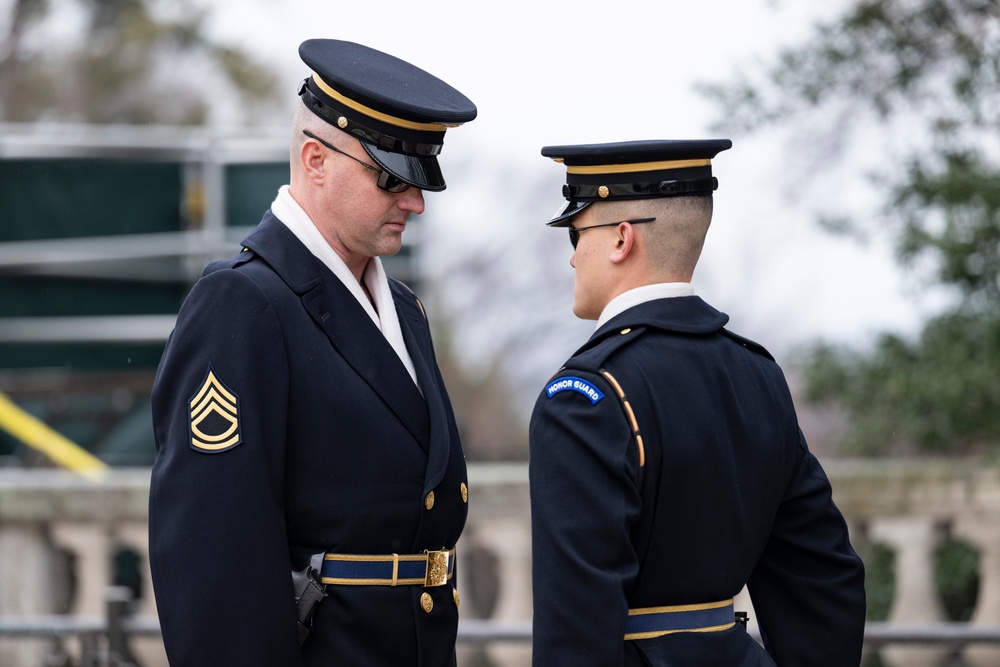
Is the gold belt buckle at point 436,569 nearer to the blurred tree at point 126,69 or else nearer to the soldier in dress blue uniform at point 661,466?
the soldier in dress blue uniform at point 661,466

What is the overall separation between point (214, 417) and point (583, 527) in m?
0.81

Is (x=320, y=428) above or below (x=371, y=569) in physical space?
above

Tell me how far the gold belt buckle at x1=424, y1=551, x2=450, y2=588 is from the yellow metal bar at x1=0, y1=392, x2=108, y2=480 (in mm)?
4617

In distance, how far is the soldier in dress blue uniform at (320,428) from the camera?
278 cm

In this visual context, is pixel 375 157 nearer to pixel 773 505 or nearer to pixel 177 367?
pixel 177 367

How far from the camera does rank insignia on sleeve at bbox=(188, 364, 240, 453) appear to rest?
2781mm

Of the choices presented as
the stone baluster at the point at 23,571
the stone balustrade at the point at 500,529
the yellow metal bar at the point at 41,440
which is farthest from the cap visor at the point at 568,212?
the yellow metal bar at the point at 41,440

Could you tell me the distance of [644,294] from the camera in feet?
9.41

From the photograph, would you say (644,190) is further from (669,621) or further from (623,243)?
(669,621)

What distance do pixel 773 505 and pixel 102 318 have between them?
6.16m

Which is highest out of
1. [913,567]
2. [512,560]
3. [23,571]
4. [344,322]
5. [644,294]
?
[644,294]

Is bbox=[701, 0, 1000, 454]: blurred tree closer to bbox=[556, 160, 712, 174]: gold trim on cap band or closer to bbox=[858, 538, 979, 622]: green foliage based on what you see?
bbox=[858, 538, 979, 622]: green foliage

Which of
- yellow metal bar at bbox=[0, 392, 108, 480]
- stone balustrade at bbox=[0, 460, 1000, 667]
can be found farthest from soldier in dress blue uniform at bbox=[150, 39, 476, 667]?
yellow metal bar at bbox=[0, 392, 108, 480]

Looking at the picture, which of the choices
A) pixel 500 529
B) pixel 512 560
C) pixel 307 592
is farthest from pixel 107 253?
pixel 307 592
